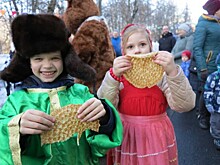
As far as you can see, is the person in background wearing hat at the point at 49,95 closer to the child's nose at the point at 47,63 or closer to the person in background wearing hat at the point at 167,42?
the child's nose at the point at 47,63

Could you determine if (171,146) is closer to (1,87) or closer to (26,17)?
(26,17)

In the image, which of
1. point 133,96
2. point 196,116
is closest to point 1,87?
point 196,116

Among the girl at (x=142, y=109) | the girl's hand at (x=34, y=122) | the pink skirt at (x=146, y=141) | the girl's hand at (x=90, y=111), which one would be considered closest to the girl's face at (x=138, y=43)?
the girl at (x=142, y=109)

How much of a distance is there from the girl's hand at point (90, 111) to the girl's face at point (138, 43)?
2.42ft

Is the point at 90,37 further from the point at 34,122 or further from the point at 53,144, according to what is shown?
the point at 34,122

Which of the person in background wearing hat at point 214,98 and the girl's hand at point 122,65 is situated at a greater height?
the girl's hand at point 122,65

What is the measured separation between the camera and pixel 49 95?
1.41 metres

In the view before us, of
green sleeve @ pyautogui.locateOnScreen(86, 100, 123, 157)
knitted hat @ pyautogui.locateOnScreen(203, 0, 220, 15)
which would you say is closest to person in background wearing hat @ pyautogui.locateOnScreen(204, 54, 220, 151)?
knitted hat @ pyautogui.locateOnScreen(203, 0, 220, 15)

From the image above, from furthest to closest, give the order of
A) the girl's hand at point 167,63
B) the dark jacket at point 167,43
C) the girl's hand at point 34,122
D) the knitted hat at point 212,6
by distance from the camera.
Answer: the dark jacket at point 167,43 < the knitted hat at point 212,6 < the girl's hand at point 167,63 < the girl's hand at point 34,122

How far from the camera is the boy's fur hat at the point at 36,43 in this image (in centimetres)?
Answer: 139

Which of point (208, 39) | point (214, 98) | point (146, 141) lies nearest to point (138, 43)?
point (146, 141)

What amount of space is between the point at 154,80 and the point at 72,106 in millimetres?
686

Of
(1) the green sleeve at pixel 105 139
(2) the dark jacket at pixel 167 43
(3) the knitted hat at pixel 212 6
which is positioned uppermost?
(3) the knitted hat at pixel 212 6

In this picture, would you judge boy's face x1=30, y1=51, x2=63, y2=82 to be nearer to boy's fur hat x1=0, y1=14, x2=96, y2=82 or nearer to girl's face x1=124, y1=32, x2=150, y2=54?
boy's fur hat x1=0, y1=14, x2=96, y2=82
